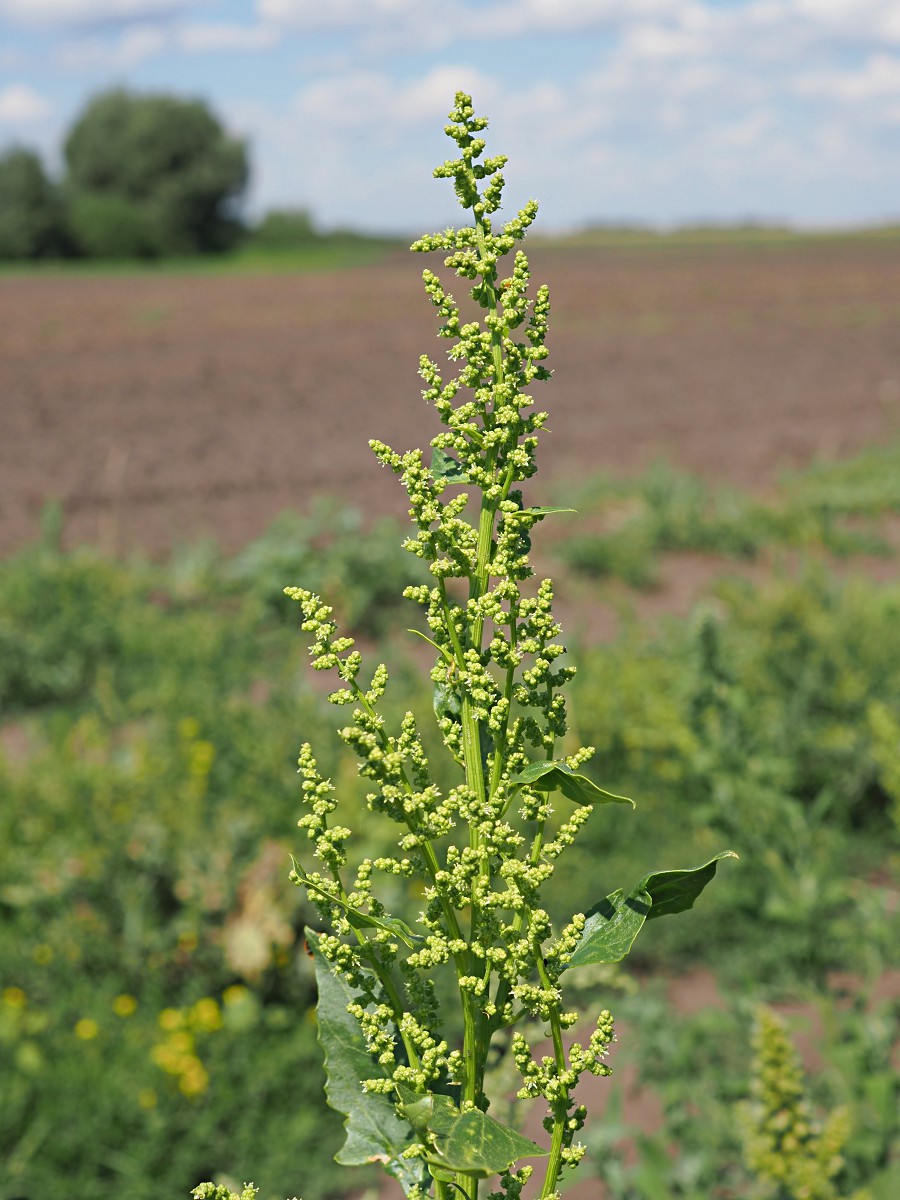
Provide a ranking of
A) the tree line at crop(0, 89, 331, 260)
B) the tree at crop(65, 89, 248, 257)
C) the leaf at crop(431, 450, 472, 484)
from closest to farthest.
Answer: the leaf at crop(431, 450, 472, 484) → the tree line at crop(0, 89, 331, 260) → the tree at crop(65, 89, 248, 257)

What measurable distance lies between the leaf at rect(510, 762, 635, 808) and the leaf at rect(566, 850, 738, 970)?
3.1 inches

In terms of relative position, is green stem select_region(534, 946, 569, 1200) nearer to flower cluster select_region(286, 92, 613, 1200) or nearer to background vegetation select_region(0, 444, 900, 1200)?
flower cluster select_region(286, 92, 613, 1200)

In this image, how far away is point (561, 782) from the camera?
1.01 meters

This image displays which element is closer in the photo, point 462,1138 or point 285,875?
point 462,1138

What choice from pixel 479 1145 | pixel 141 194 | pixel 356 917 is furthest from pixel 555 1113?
pixel 141 194

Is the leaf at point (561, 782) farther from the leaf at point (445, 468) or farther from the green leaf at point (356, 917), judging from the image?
the leaf at point (445, 468)

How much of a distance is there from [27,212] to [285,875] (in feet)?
212

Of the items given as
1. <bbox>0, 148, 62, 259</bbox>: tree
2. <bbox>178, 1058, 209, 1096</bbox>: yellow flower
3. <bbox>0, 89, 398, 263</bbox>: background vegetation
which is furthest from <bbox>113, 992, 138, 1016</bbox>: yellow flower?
<bbox>0, 148, 62, 259</bbox>: tree

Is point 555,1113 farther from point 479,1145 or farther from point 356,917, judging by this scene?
point 356,917

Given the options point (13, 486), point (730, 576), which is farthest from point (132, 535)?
point (730, 576)

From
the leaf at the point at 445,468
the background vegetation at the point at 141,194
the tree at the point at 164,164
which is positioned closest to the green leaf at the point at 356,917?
the leaf at the point at 445,468

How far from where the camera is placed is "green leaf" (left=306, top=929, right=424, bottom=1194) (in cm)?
106

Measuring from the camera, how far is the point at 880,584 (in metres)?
8.76

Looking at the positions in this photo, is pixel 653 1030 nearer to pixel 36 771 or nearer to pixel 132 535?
pixel 36 771
